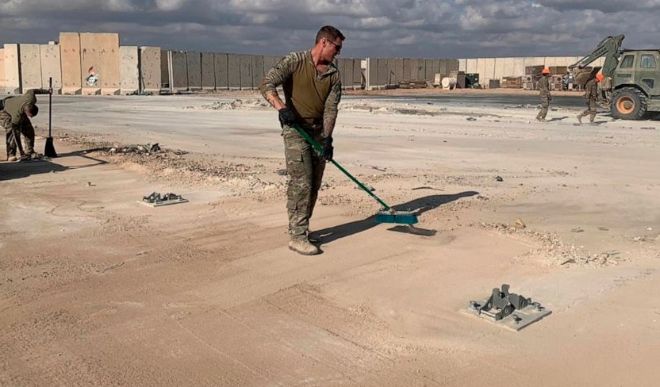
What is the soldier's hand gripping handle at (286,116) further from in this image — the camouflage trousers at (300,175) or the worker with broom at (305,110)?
the camouflage trousers at (300,175)

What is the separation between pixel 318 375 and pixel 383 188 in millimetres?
5316

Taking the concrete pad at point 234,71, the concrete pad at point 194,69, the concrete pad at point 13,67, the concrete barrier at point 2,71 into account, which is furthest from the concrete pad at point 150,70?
the concrete barrier at point 2,71

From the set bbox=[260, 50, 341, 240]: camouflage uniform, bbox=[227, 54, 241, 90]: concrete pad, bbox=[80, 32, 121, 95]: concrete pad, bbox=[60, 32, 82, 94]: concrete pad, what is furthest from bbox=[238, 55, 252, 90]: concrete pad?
bbox=[260, 50, 341, 240]: camouflage uniform

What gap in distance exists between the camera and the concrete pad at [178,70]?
41719mm

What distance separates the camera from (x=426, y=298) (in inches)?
171

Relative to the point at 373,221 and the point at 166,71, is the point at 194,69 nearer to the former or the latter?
the point at 166,71

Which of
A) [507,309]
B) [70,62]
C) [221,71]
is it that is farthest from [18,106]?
[221,71]

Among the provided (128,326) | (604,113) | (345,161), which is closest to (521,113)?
(604,113)

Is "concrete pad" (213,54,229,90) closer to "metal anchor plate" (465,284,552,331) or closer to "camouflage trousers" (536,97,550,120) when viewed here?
"camouflage trousers" (536,97,550,120)

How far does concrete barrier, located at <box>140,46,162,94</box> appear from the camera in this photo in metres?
40.2

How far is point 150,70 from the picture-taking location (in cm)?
4072

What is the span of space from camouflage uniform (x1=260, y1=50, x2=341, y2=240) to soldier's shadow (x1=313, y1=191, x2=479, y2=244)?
0.54m

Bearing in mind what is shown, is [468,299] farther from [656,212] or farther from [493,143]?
[493,143]

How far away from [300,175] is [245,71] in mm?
42932
